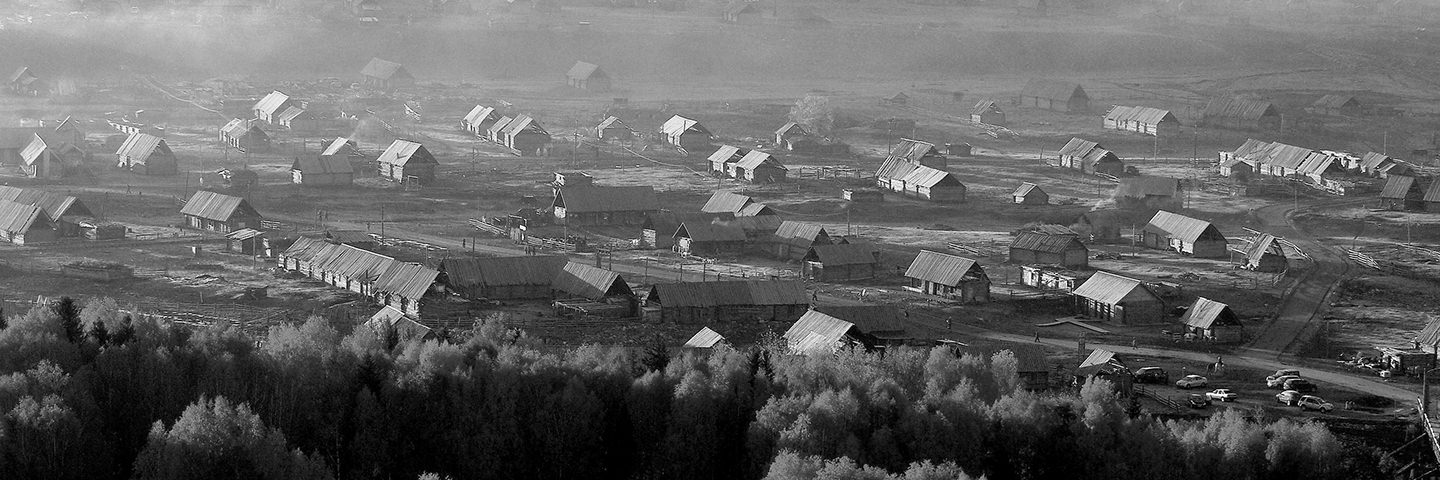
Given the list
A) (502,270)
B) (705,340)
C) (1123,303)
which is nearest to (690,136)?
(502,270)

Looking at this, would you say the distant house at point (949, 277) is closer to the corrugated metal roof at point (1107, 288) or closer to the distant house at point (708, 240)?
the corrugated metal roof at point (1107, 288)

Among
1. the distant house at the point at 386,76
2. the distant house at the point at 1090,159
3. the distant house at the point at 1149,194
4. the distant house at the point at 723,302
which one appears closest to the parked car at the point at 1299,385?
the distant house at the point at 723,302

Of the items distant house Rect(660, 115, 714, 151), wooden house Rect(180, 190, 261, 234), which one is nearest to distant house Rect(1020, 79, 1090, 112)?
distant house Rect(660, 115, 714, 151)

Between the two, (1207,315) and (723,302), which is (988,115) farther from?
(723,302)

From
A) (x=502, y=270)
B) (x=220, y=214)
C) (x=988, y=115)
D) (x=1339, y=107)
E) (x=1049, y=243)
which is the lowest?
(x=502, y=270)

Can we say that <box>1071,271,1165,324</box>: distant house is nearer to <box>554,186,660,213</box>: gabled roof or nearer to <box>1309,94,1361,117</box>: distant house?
<box>554,186,660,213</box>: gabled roof

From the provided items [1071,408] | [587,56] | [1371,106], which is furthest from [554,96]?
[1071,408]
